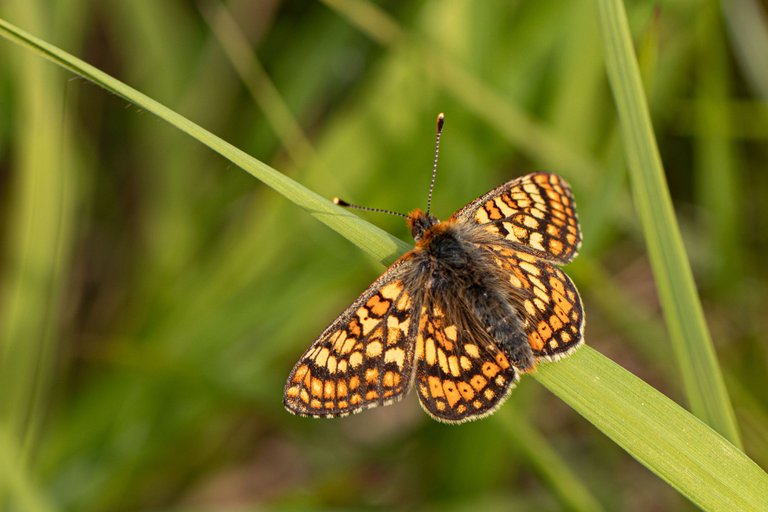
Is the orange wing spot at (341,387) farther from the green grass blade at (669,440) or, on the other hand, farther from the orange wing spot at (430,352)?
the green grass blade at (669,440)

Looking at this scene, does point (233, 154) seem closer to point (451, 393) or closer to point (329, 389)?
point (329, 389)

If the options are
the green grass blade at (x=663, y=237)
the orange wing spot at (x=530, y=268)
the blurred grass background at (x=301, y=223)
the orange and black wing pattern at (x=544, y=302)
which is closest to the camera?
the green grass blade at (x=663, y=237)

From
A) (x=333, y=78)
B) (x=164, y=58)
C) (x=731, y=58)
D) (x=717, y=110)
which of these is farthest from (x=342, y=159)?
(x=731, y=58)

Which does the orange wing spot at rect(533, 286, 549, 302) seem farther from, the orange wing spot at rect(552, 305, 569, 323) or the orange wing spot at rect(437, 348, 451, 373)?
the orange wing spot at rect(437, 348, 451, 373)

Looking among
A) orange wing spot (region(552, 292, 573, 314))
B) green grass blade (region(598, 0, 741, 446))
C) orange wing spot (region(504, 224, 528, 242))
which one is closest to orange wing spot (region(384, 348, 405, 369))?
orange wing spot (region(552, 292, 573, 314))

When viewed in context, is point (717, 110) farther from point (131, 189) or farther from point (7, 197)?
point (7, 197)

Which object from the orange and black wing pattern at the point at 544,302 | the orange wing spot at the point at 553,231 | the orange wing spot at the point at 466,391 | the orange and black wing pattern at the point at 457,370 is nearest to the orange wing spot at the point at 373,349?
the orange and black wing pattern at the point at 457,370
